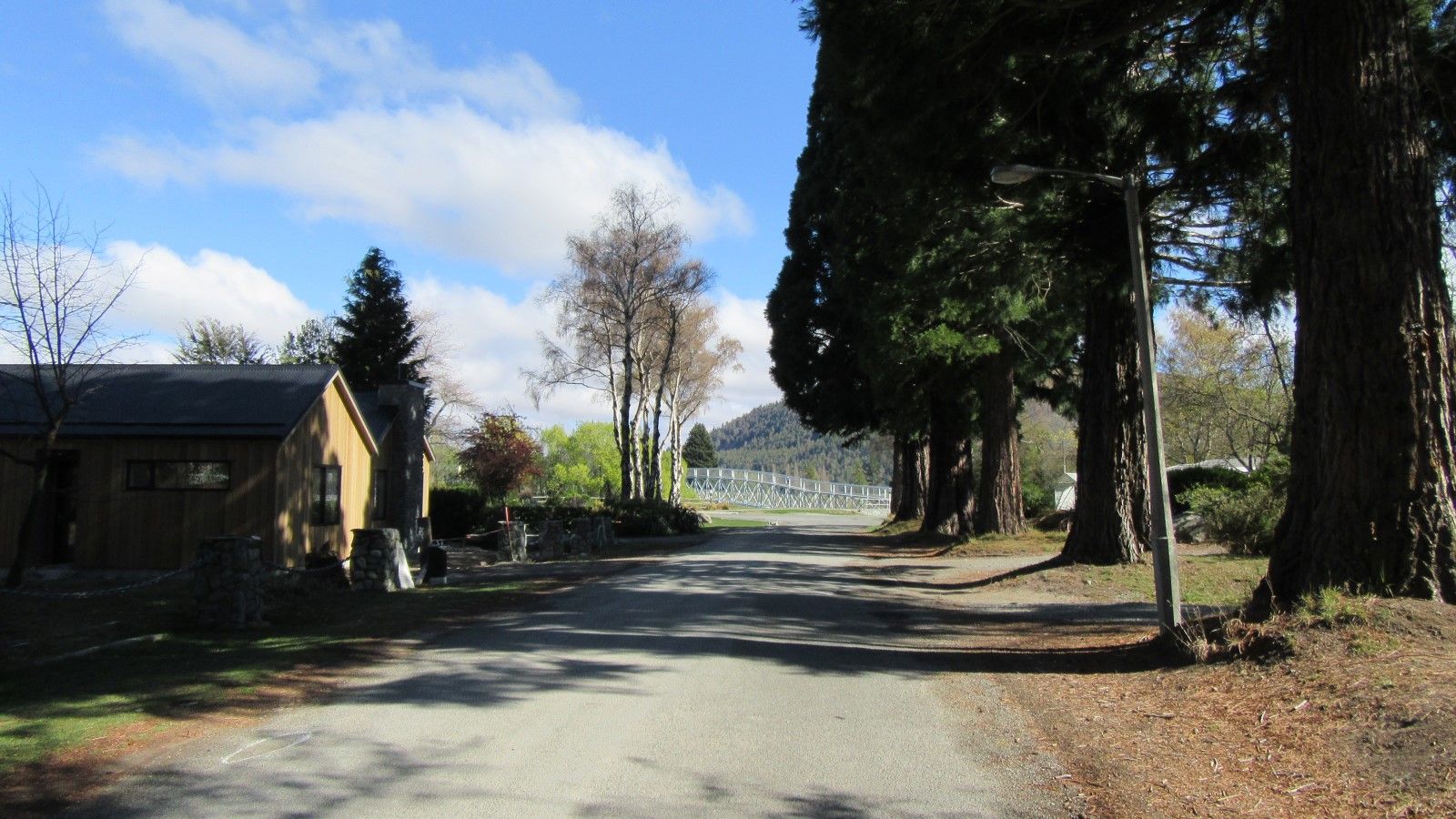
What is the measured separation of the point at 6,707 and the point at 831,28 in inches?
373

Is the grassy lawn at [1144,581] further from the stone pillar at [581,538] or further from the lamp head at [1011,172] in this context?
the stone pillar at [581,538]

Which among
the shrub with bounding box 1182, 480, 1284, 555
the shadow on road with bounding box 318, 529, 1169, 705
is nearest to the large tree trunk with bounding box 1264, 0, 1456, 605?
the shadow on road with bounding box 318, 529, 1169, 705

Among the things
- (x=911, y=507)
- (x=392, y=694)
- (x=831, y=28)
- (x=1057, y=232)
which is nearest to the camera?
(x=392, y=694)

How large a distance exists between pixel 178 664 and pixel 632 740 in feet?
16.8

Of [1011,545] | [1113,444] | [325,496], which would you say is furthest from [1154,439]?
[325,496]

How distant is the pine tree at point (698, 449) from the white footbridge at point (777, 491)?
57.2 feet

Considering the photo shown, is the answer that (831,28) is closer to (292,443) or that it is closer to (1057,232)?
(1057,232)

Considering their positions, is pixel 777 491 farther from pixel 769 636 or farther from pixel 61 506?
pixel 769 636

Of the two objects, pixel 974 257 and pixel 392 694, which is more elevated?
pixel 974 257

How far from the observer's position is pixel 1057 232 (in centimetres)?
1385

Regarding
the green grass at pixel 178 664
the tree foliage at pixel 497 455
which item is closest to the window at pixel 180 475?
the green grass at pixel 178 664

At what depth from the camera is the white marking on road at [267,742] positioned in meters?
6.11

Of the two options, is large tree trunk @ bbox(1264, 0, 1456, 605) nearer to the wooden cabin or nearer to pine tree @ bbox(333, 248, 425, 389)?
the wooden cabin

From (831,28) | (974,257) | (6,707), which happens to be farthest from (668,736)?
(974,257)
